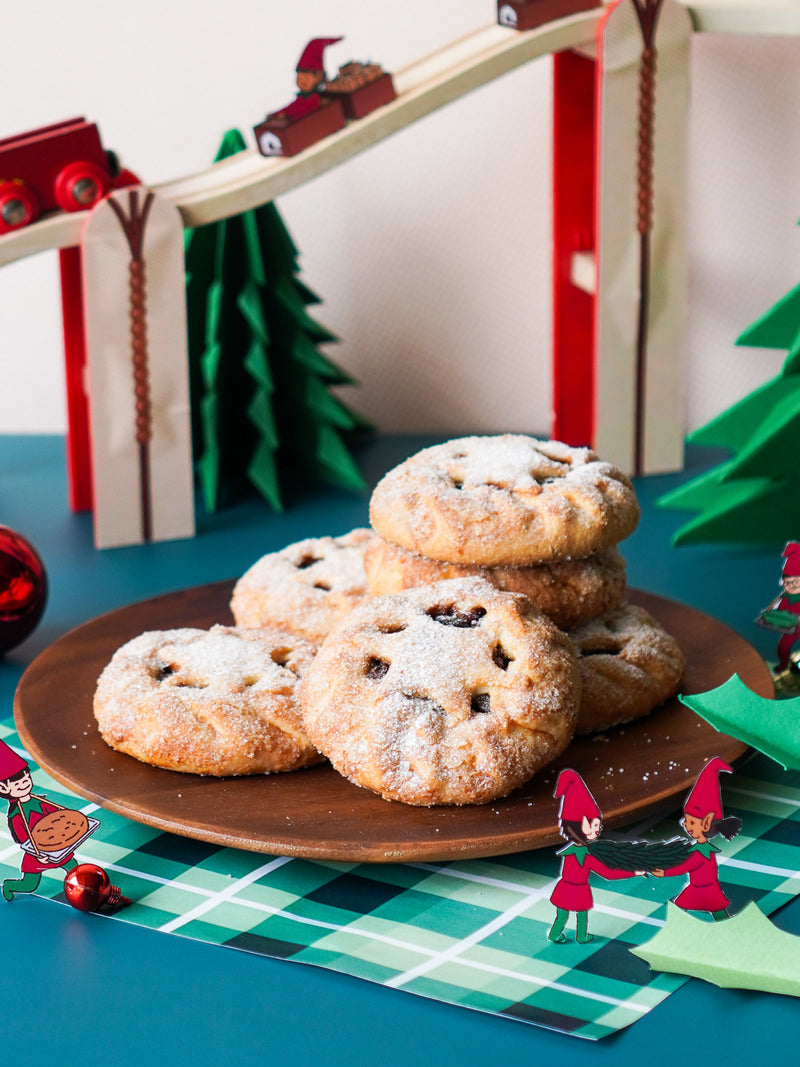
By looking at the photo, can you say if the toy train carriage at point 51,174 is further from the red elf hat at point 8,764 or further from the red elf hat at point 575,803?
the red elf hat at point 575,803

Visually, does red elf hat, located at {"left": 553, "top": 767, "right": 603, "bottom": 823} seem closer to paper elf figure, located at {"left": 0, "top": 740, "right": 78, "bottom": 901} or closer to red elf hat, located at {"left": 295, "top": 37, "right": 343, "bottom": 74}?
paper elf figure, located at {"left": 0, "top": 740, "right": 78, "bottom": 901}

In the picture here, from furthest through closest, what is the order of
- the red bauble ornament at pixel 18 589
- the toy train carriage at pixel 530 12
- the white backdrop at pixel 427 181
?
1. the white backdrop at pixel 427 181
2. the toy train carriage at pixel 530 12
3. the red bauble ornament at pixel 18 589

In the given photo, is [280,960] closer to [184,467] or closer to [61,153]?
[184,467]

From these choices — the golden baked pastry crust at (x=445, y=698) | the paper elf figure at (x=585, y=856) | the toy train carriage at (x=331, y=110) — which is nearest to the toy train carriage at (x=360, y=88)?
the toy train carriage at (x=331, y=110)

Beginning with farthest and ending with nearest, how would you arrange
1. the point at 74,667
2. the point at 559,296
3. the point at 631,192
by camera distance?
the point at 559,296 < the point at 631,192 < the point at 74,667

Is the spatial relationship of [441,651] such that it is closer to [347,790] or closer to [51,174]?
[347,790]

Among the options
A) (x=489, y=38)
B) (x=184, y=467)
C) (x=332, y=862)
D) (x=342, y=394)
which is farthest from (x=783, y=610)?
(x=342, y=394)
